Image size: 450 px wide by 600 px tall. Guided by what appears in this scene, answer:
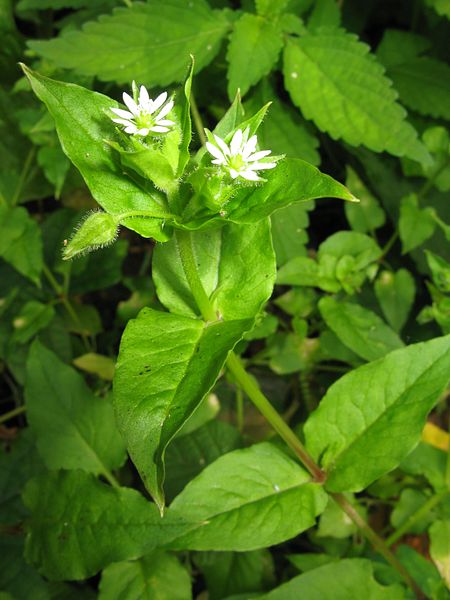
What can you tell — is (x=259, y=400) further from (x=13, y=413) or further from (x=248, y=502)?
(x=13, y=413)

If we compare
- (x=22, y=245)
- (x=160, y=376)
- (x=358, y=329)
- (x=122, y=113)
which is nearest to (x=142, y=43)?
(x=22, y=245)

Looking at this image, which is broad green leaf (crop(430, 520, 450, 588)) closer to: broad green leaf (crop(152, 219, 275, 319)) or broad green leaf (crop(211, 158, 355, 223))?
broad green leaf (crop(152, 219, 275, 319))

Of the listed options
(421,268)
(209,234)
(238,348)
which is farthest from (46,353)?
(421,268)

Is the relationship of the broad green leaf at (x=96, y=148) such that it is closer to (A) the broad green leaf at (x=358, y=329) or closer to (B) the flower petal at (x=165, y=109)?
(B) the flower petal at (x=165, y=109)

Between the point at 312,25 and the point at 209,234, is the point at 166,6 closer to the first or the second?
the point at 312,25

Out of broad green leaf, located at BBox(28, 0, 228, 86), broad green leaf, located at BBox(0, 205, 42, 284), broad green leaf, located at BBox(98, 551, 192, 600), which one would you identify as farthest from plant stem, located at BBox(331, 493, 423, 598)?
broad green leaf, located at BBox(28, 0, 228, 86)

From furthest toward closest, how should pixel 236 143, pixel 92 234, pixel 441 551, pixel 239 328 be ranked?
pixel 441 551 → pixel 239 328 → pixel 236 143 → pixel 92 234
